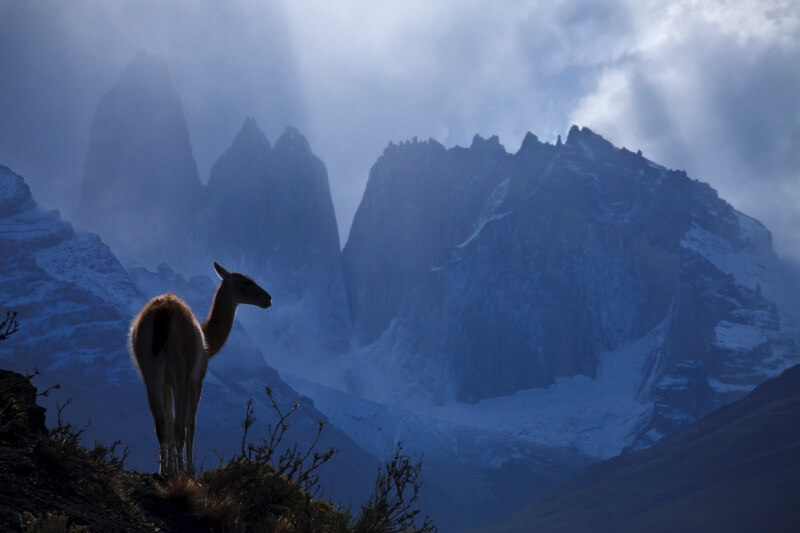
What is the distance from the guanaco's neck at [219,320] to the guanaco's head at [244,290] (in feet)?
0.43

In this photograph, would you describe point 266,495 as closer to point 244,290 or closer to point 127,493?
point 127,493

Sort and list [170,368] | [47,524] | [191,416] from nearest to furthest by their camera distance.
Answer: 1. [47,524]
2. [170,368]
3. [191,416]

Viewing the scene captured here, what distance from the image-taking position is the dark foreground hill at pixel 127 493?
802 cm

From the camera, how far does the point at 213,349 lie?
41.7 feet

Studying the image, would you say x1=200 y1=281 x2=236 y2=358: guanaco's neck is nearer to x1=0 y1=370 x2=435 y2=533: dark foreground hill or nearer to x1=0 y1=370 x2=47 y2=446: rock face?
x1=0 y1=370 x2=435 y2=533: dark foreground hill

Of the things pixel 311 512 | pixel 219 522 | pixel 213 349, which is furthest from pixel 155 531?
pixel 213 349

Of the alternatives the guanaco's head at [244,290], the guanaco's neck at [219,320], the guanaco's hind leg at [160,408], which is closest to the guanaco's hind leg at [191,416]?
the guanaco's hind leg at [160,408]

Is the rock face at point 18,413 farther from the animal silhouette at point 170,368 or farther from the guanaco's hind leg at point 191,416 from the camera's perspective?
the guanaco's hind leg at point 191,416

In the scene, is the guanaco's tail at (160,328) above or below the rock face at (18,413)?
above

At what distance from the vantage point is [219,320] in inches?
528

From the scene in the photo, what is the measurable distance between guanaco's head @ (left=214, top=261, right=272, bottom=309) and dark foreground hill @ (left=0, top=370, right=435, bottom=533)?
375cm

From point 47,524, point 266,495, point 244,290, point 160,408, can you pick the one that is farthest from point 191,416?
point 47,524

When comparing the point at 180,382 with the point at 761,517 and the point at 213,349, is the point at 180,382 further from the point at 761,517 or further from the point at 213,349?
the point at 761,517

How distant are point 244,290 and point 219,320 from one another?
37.0 inches
